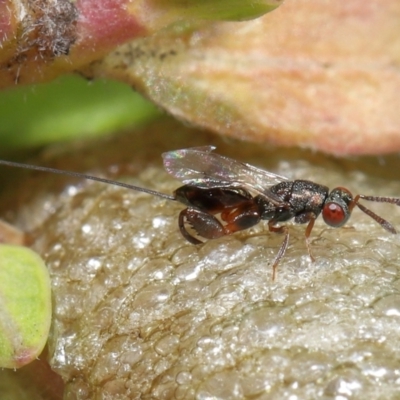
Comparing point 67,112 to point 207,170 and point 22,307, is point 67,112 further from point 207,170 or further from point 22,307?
point 22,307

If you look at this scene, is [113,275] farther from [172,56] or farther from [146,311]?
[172,56]

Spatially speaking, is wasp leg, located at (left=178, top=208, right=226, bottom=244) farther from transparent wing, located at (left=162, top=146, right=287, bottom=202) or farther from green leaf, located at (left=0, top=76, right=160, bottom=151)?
green leaf, located at (left=0, top=76, right=160, bottom=151)

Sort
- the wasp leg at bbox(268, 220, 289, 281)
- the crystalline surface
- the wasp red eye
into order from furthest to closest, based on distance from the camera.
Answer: the wasp red eye, the wasp leg at bbox(268, 220, 289, 281), the crystalline surface

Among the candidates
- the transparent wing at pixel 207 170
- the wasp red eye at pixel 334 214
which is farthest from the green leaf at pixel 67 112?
the wasp red eye at pixel 334 214

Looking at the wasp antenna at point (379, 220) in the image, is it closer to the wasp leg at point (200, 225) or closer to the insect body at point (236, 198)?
the insect body at point (236, 198)

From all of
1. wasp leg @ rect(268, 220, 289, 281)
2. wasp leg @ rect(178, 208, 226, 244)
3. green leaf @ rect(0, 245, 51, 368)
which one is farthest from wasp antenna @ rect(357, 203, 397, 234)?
green leaf @ rect(0, 245, 51, 368)

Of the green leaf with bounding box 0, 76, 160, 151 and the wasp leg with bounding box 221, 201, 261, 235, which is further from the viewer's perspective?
the green leaf with bounding box 0, 76, 160, 151

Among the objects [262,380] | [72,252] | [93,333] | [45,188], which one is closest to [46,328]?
[93,333]
